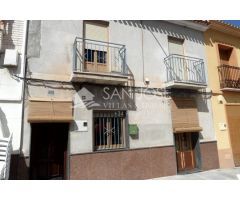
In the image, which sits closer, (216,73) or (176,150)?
(176,150)

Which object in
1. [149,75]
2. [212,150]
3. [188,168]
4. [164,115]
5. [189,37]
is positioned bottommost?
[188,168]

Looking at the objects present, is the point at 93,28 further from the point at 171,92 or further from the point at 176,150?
the point at 176,150

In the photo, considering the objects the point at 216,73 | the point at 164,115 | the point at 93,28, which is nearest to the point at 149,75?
the point at 164,115

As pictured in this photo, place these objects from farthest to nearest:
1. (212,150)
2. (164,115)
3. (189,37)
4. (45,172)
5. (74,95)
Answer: (189,37) → (212,150) → (164,115) → (74,95) → (45,172)

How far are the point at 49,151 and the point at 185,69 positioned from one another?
6156mm

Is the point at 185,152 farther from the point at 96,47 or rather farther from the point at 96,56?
the point at 96,47

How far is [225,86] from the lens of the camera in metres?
9.11

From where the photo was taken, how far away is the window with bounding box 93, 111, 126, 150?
21.0 feet

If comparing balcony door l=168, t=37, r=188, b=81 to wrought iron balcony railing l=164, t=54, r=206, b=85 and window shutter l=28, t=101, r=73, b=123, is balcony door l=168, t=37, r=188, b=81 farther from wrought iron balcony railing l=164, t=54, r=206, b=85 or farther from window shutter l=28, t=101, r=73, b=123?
window shutter l=28, t=101, r=73, b=123

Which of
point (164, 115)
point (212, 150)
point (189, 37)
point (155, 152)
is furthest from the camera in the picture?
point (189, 37)

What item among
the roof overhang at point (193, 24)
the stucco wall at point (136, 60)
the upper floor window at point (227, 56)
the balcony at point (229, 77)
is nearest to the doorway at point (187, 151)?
the stucco wall at point (136, 60)

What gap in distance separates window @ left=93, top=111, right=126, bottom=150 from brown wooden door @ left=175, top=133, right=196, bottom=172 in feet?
8.18

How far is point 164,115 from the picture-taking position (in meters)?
7.52

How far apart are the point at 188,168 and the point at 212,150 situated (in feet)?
4.54
